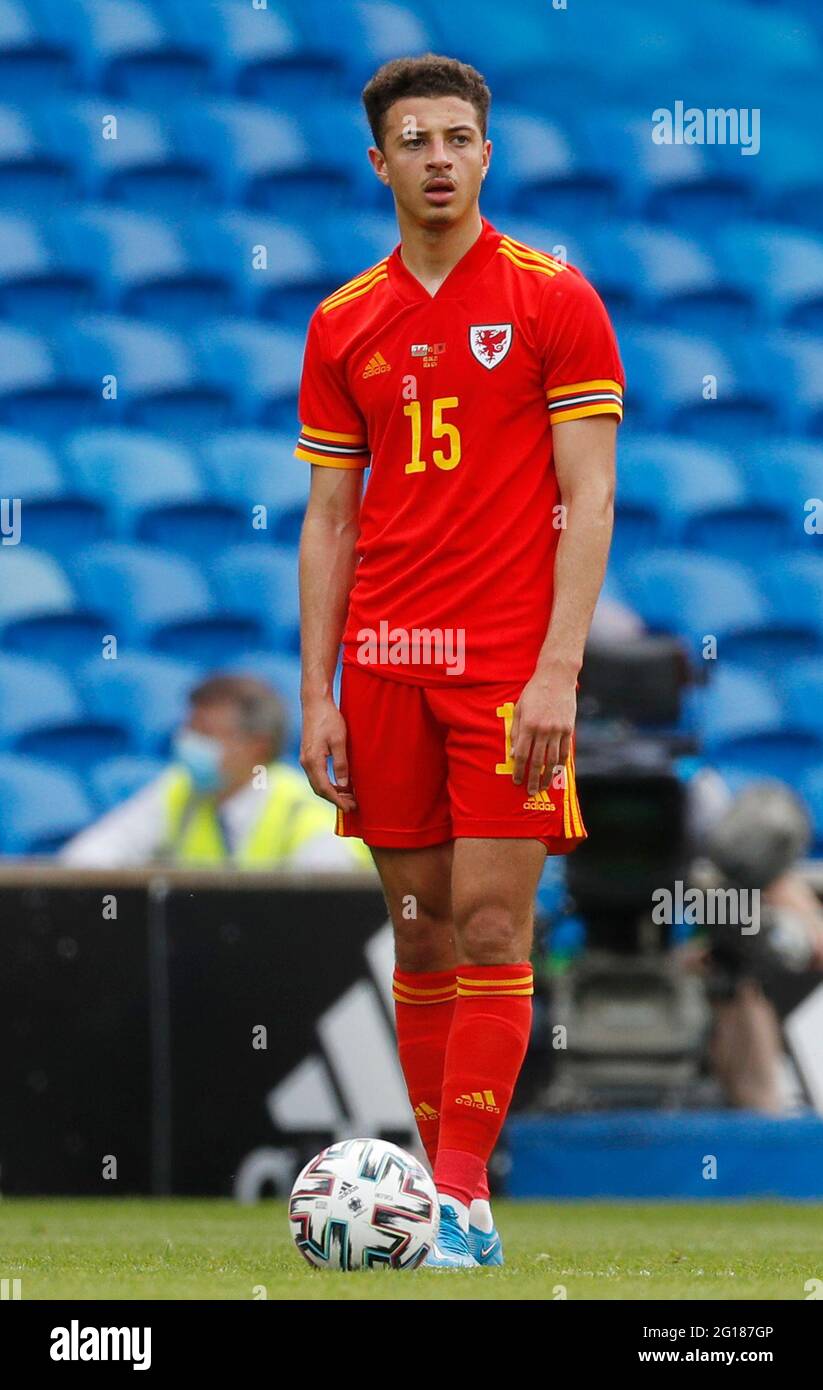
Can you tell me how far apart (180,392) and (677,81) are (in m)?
2.77

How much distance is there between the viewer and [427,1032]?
147 inches

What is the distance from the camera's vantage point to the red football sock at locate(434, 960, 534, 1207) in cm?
345

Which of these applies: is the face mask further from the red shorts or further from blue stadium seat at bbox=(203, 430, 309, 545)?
the red shorts

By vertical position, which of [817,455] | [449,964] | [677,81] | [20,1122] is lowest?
[20,1122]

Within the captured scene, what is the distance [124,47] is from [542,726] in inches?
274

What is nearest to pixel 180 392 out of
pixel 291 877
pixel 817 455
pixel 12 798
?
pixel 12 798

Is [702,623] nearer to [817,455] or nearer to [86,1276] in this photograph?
[817,455]

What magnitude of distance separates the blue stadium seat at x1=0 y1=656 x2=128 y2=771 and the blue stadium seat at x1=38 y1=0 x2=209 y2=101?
9.53 ft

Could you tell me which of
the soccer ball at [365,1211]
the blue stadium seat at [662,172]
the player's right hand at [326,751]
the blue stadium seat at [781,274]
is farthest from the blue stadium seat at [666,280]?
the soccer ball at [365,1211]

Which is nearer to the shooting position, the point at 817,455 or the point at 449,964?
the point at 449,964

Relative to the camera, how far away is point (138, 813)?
6812 mm

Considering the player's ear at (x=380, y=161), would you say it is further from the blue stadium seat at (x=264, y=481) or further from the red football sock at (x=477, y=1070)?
the blue stadium seat at (x=264, y=481)

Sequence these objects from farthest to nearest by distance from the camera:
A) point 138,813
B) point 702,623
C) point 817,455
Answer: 1. point 817,455
2. point 702,623
3. point 138,813

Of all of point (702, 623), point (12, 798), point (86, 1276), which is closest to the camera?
point (86, 1276)
